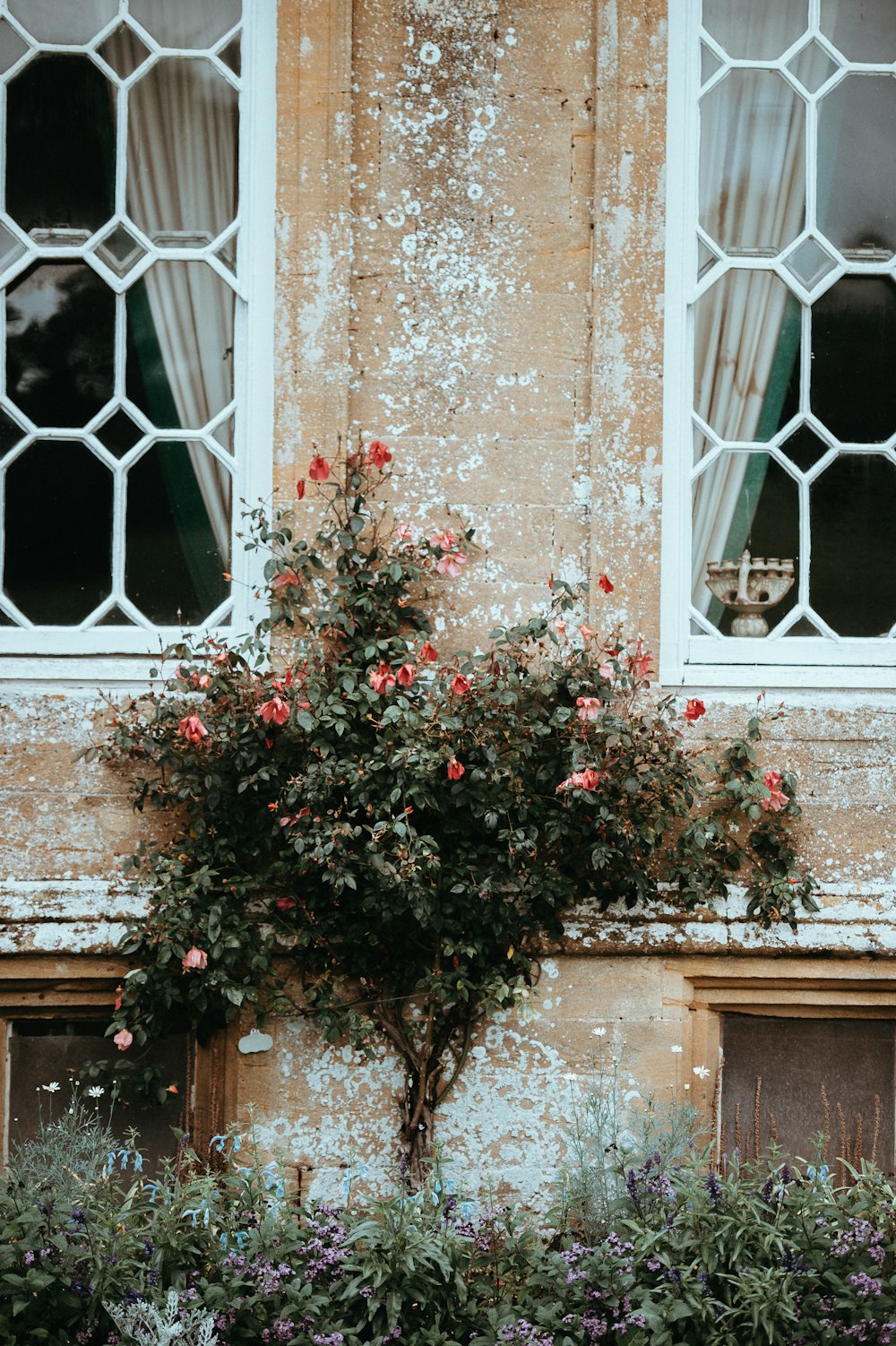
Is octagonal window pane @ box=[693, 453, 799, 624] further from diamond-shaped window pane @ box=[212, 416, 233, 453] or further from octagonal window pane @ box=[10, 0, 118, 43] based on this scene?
octagonal window pane @ box=[10, 0, 118, 43]

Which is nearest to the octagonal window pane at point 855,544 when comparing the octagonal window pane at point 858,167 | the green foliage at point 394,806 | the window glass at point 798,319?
the window glass at point 798,319

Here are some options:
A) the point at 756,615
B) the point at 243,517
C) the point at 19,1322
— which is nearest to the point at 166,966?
the point at 19,1322

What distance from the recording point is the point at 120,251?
3.97m

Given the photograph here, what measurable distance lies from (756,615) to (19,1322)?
289 cm

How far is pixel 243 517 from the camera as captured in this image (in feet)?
12.7

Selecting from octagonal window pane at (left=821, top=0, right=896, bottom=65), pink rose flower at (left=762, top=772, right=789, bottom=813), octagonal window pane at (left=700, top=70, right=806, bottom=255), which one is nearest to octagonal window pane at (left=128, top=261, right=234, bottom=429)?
octagonal window pane at (left=700, top=70, right=806, bottom=255)

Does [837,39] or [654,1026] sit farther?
[837,39]

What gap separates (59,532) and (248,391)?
0.76 m

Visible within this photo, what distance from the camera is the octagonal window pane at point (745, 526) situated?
4020 mm

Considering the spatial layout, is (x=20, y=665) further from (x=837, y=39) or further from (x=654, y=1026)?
(x=837, y=39)

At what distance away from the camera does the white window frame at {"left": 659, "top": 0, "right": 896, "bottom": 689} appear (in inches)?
154

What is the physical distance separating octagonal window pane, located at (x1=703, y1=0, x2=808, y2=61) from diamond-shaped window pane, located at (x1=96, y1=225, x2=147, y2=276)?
2.03 m

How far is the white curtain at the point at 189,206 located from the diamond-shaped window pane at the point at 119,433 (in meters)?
0.16

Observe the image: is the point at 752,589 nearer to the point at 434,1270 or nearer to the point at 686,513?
the point at 686,513
